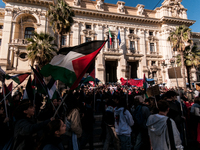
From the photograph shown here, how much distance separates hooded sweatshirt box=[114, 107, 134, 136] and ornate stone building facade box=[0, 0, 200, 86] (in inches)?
713

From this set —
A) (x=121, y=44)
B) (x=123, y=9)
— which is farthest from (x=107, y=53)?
(x=123, y=9)

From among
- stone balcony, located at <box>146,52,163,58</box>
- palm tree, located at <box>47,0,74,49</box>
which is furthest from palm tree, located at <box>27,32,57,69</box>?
stone balcony, located at <box>146,52,163,58</box>

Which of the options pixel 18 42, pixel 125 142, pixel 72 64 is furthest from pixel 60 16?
pixel 125 142

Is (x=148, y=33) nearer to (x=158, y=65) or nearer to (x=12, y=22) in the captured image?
(x=158, y=65)

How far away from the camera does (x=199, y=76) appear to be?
28.0 metres

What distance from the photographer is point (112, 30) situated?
2383 cm

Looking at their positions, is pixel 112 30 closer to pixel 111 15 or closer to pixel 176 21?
pixel 111 15

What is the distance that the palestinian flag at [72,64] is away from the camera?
327cm

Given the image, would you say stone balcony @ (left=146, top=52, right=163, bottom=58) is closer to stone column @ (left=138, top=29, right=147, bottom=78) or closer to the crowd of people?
stone column @ (left=138, top=29, right=147, bottom=78)

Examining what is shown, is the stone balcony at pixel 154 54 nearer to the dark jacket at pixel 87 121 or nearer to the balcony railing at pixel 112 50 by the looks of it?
the balcony railing at pixel 112 50

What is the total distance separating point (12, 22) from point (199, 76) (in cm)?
3913

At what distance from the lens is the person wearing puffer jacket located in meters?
3.19

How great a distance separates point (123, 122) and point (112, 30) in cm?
2306

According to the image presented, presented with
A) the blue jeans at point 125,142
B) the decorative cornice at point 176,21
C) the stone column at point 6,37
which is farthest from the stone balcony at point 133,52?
the blue jeans at point 125,142
